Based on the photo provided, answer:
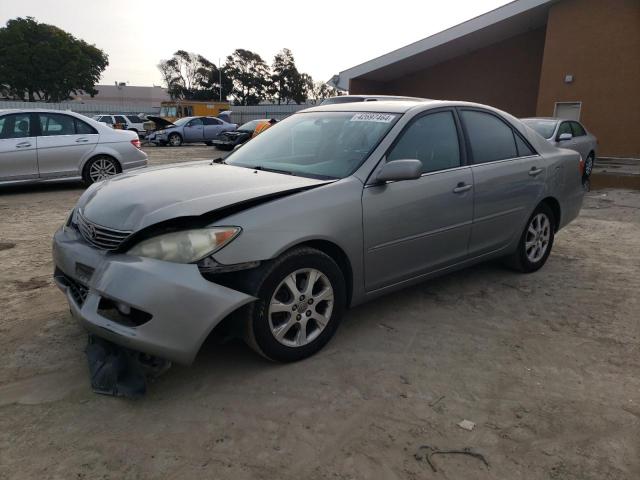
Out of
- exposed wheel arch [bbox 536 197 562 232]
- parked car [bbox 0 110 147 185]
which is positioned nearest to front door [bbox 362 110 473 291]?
exposed wheel arch [bbox 536 197 562 232]

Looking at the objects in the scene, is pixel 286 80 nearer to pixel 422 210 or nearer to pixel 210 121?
pixel 210 121

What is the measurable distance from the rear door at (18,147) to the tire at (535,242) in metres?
8.09

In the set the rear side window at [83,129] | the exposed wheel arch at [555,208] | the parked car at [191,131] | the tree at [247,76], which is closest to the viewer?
the exposed wheel arch at [555,208]

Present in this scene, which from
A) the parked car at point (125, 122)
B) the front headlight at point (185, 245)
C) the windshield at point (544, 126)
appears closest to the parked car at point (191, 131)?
the parked car at point (125, 122)

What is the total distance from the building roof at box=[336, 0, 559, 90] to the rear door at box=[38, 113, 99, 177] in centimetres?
1247

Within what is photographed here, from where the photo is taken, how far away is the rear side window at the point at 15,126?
8.66 metres

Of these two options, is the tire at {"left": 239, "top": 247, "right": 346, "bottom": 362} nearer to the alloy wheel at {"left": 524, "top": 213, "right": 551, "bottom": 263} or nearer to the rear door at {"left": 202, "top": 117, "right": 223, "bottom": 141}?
the alloy wheel at {"left": 524, "top": 213, "right": 551, "bottom": 263}

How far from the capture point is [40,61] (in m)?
53.9

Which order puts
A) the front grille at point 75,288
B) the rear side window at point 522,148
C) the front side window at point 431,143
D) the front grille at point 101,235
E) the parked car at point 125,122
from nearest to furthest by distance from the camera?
the front grille at point 101,235 → the front grille at point 75,288 → the front side window at point 431,143 → the rear side window at point 522,148 → the parked car at point 125,122

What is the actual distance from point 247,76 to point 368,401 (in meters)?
80.8

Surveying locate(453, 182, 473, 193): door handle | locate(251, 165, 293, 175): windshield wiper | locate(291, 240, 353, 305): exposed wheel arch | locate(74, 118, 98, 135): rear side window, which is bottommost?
locate(291, 240, 353, 305): exposed wheel arch

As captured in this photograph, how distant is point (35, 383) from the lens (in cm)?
289

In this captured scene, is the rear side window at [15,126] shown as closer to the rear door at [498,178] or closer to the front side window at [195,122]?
the rear door at [498,178]

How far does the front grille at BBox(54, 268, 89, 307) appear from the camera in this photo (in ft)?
9.64
